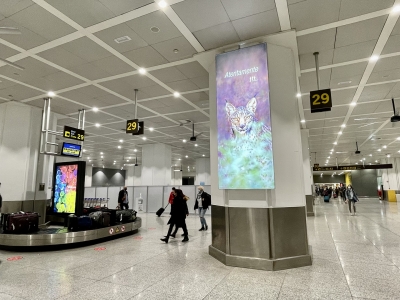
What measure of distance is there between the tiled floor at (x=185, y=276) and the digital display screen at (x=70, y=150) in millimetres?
4385

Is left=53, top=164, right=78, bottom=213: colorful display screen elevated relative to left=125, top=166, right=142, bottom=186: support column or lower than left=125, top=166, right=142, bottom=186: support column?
lower

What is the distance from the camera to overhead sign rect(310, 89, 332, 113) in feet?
21.1

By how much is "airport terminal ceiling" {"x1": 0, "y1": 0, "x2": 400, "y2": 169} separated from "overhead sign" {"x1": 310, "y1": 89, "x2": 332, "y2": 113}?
0.88 meters

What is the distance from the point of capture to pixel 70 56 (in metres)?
6.32

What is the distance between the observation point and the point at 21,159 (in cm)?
936

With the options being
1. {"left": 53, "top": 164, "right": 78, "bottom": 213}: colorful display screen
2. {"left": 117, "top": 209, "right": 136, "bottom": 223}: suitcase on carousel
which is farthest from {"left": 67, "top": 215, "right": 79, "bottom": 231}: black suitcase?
{"left": 117, "top": 209, "right": 136, "bottom": 223}: suitcase on carousel

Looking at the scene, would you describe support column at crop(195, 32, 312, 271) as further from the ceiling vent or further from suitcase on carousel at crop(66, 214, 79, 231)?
suitcase on carousel at crop(66, 214, 79, 231)

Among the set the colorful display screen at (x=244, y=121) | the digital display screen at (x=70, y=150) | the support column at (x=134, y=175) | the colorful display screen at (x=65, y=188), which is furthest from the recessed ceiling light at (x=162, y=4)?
the support column at (x=134, y=175)

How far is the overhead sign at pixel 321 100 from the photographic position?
254 inches

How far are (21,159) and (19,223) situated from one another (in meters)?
3.41

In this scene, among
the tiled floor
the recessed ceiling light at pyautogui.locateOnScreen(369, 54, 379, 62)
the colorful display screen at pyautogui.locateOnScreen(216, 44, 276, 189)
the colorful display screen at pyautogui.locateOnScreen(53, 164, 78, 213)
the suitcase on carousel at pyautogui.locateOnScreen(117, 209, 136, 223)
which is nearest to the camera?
the tiled floor

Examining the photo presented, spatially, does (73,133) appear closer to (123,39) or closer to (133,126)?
(133,126)

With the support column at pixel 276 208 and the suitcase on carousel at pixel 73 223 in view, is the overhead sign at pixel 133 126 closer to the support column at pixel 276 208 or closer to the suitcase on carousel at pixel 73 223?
the suitcase on carousel at pixel 73 223

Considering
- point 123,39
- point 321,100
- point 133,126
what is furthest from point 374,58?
point 133,126
